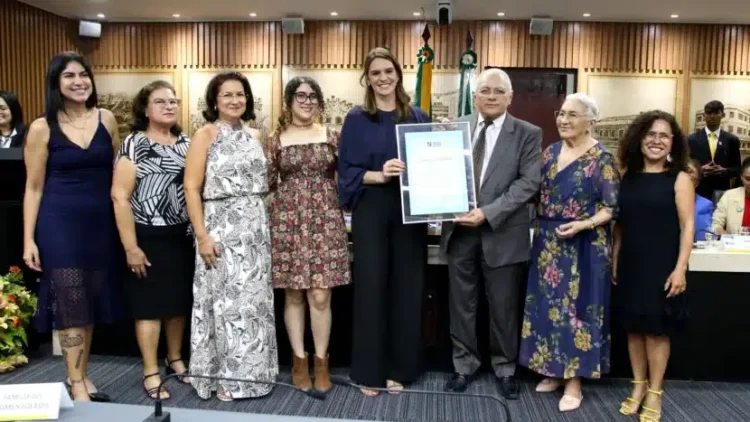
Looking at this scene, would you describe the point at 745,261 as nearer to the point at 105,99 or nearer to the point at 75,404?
the point at 75,404

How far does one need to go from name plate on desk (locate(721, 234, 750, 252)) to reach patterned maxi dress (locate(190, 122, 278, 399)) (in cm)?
273

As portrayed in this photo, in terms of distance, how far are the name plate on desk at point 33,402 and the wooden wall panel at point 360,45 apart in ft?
26.5

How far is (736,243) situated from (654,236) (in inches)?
45.6

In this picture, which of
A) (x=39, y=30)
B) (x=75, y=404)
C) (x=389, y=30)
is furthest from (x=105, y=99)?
(x=75, y=404)

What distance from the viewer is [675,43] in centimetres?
871

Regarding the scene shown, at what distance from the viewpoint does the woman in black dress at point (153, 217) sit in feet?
10.4

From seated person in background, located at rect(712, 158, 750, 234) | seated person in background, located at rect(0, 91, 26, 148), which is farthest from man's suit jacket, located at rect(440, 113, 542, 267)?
seated person in background, located at rect(0, 91, 26, 148)

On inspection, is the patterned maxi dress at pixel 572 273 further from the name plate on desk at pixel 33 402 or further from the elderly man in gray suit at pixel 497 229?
the name plate on desk at pixel 33 402

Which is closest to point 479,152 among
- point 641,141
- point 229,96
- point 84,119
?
point 641,141

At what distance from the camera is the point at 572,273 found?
3213 millimetres

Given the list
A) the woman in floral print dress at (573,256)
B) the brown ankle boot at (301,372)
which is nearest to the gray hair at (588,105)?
the woman in floral print dress at (573,256)

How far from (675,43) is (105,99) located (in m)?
8.18

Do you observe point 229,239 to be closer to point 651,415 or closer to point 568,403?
point 568,403

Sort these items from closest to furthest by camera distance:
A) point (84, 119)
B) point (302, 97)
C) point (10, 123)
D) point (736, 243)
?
1. point (84, 119)
2. point (302, 97)
3. point (736, 243)
4. point (10, 123)
